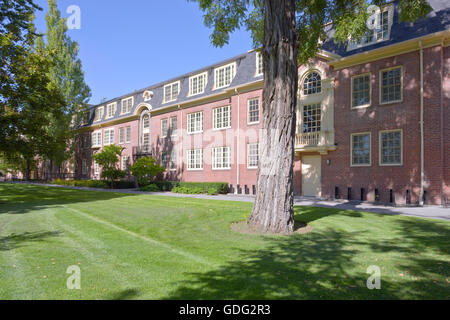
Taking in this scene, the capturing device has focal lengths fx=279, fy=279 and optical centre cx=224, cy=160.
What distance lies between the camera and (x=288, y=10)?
7.20m

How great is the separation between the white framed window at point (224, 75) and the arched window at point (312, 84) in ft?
21.6

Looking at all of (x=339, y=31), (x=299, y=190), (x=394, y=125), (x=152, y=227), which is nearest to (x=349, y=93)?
(x=394, y=125)

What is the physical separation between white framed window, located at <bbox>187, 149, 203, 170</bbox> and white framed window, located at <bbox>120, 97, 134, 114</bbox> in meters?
12.1

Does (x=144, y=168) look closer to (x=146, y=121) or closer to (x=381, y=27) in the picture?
(x=146, y=121)

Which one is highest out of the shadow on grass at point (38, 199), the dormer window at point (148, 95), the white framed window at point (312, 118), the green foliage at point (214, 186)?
the dormer window at point (148, 95)

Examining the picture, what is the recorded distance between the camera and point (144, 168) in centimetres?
2464

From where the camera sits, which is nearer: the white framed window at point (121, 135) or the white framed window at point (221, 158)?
the white framed window at point (221, 158)

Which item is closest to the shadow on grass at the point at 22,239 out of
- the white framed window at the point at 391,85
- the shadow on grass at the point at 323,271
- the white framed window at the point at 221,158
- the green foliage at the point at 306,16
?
the shadow on grass at the point at 323,271

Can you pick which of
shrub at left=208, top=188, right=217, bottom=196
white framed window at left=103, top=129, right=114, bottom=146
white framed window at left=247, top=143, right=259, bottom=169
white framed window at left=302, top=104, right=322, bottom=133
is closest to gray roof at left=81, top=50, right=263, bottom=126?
white framed window at left=103, top=129, right=114, bottom=146

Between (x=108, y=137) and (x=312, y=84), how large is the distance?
27.0m

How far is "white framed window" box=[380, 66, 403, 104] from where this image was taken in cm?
1400

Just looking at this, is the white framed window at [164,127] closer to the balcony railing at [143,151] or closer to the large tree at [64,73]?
the balcony railing at [143,151]

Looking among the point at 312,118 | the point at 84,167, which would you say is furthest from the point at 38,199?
the point at 84,167

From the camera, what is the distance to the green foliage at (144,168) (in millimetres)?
24672
